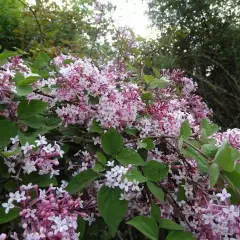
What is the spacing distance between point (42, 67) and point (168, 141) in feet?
1.72

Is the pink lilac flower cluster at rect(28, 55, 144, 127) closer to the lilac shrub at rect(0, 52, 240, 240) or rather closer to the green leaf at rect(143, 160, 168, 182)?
the lilac shrub at rect(0, 52, 240, 240)

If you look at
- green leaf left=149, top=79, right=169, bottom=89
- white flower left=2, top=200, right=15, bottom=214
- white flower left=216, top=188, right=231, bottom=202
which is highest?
green leaf left=149, top=79, right=169, bottom=89

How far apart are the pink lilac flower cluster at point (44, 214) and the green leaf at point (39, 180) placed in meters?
0.03

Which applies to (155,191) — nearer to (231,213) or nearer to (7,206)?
(231,213)

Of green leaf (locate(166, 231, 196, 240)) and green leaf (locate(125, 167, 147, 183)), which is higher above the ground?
green leaf (locate(125, 167, 147, 183))

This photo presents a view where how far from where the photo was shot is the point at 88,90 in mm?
887

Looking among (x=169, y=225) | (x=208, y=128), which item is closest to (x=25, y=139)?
(x=169, y=225)

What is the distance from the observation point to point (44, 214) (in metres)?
0.60

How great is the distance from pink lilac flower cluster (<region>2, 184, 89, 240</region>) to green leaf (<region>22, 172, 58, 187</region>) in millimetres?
27

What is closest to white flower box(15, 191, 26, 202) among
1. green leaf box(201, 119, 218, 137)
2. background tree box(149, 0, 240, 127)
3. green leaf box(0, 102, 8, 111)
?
green leaf box(0, 102, 8, 111)

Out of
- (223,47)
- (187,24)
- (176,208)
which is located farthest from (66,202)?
(187,24)

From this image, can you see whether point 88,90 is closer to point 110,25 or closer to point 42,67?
point 42,67

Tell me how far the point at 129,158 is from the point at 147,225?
0.15 meters

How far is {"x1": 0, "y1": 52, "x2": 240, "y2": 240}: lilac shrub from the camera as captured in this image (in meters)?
0.64
